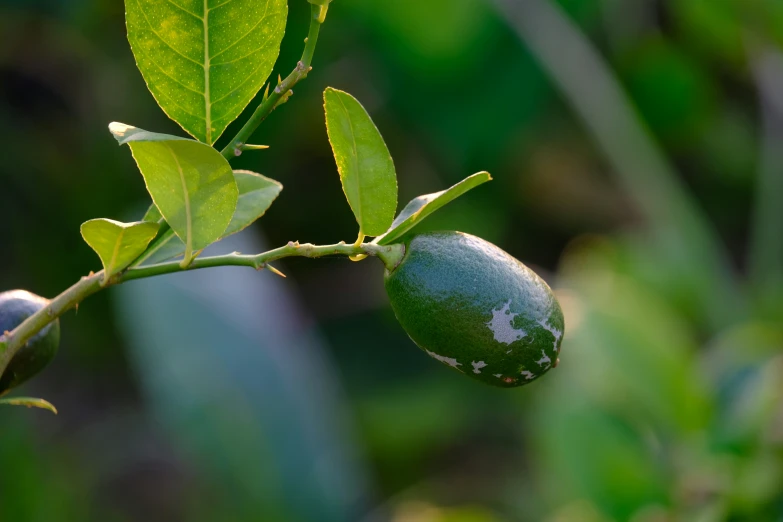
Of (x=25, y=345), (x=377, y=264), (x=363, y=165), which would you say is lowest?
(x=377, y=264)

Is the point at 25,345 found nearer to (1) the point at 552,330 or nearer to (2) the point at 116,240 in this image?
(2) the point at 116,240

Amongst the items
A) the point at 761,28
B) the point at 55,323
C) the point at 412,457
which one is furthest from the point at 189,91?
the point at 761,28

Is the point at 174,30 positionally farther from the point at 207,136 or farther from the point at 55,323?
the point at 55,323

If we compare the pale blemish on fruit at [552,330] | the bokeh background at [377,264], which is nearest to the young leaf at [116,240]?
the pale blemish on fruit at [552,330]

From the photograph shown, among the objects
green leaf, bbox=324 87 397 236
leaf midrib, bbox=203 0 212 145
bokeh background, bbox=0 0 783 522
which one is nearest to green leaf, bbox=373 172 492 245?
green leaf, bbox=324 87 397 236

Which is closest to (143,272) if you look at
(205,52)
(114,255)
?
(114,255)

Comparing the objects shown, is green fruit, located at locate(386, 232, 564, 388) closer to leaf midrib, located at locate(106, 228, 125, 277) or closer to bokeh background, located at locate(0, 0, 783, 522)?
leaf midrib, located at locate(106, 228, 125, 277)
